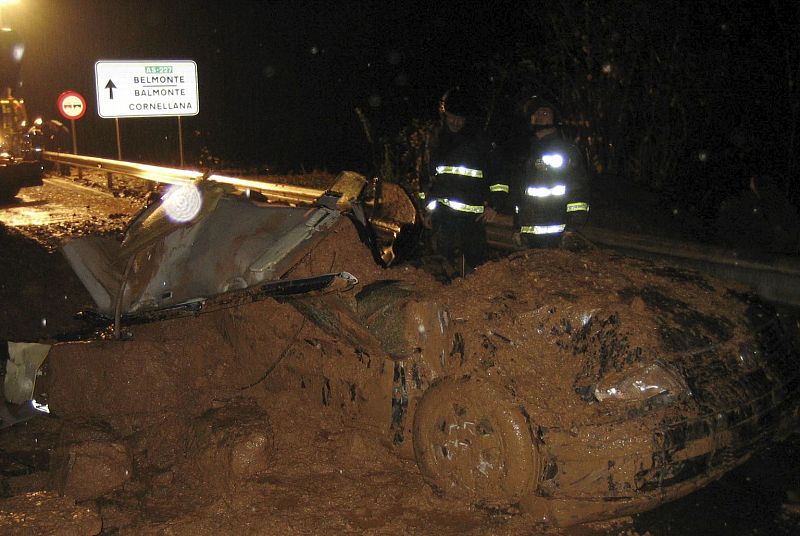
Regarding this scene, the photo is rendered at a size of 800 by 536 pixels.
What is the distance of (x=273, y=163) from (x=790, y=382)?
2188 cm

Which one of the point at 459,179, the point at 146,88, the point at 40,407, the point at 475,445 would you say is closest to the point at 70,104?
the point at 146,88

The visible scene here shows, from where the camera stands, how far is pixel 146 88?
15617 mm

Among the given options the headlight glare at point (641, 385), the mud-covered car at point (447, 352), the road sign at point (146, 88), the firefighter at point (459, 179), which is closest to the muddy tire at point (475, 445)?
the mud-covered car at point (447, 352)

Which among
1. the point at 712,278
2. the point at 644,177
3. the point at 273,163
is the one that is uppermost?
the point at 273,163

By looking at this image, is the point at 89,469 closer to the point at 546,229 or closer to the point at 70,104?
the point at 546,229

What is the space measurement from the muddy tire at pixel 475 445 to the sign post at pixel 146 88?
12764 mm

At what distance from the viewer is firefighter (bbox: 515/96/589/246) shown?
5840mm

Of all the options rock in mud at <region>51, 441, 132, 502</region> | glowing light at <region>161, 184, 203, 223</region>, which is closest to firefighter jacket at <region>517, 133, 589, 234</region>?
glowing light at <region>161, 184, 203, 223</region>

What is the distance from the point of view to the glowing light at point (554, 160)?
5828mm

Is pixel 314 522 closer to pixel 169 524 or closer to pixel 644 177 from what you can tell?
pixel 169 524

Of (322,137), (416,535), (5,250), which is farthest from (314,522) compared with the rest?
(322,137)

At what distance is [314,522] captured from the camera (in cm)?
361

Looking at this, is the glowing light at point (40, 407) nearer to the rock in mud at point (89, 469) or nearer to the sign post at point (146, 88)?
the rock in mud at point (89, 469)

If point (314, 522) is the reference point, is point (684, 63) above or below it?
above
